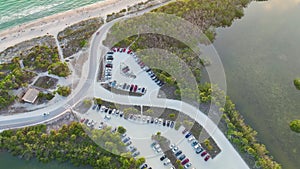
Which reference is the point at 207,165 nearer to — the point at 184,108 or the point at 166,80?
the point at 184,108

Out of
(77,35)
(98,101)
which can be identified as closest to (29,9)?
(77,35)

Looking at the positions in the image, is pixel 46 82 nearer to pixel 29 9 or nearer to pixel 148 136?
pixel 148 136

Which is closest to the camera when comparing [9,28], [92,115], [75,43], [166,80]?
[92,115]

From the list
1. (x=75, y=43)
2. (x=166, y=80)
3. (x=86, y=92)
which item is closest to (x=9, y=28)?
(x=75, y=43)

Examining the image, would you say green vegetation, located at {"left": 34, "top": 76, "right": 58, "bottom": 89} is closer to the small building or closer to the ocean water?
the small building

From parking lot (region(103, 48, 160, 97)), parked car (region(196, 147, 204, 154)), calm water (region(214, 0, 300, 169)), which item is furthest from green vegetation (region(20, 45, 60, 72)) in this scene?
calm water (region(214, 0, 300, 169))
